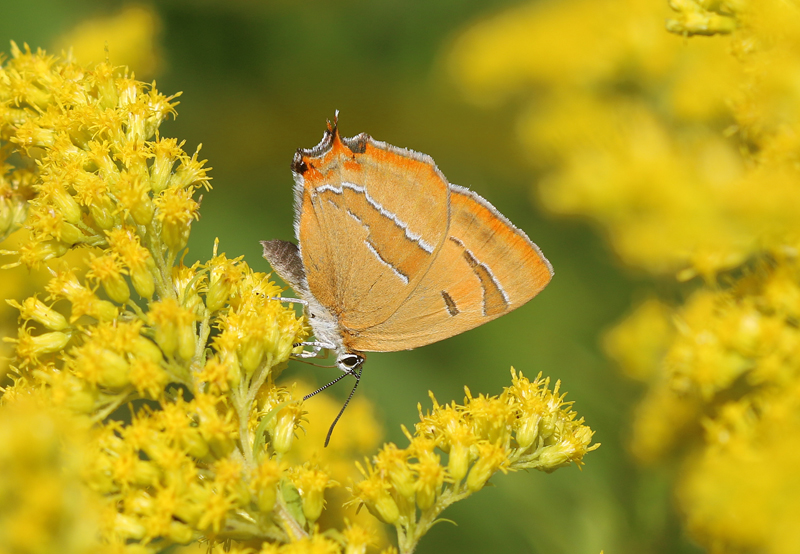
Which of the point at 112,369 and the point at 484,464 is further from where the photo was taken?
the point at 484,464

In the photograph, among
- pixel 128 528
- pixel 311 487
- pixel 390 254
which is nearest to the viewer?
pixel 128 528

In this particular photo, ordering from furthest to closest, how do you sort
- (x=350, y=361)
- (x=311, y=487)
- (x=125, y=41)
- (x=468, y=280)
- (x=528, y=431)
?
(x=125, y=41) < (x=350, y=361) < (x=468, y=280) < (x=528, y=431) < (x=311, y=487)

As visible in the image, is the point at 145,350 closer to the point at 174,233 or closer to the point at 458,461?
the point at 174,233

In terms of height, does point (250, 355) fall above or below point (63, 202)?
below

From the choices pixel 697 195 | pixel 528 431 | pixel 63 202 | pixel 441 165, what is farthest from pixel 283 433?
pixel 441 165

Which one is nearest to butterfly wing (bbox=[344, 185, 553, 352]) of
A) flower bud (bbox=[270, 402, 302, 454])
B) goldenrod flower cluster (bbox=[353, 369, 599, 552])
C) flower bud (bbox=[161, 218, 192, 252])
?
goldenrod flower cluster (bbox=[353, 369, 599, 552])

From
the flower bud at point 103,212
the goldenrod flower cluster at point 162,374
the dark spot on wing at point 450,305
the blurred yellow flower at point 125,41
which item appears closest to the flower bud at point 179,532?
the goldenrod flower cluster at point 162,374

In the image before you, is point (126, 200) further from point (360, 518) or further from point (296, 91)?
point (296, 91)

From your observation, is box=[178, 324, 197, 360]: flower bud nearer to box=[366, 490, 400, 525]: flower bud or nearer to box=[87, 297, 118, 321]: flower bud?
box=[87, 297, 118, 321]: flower bud
